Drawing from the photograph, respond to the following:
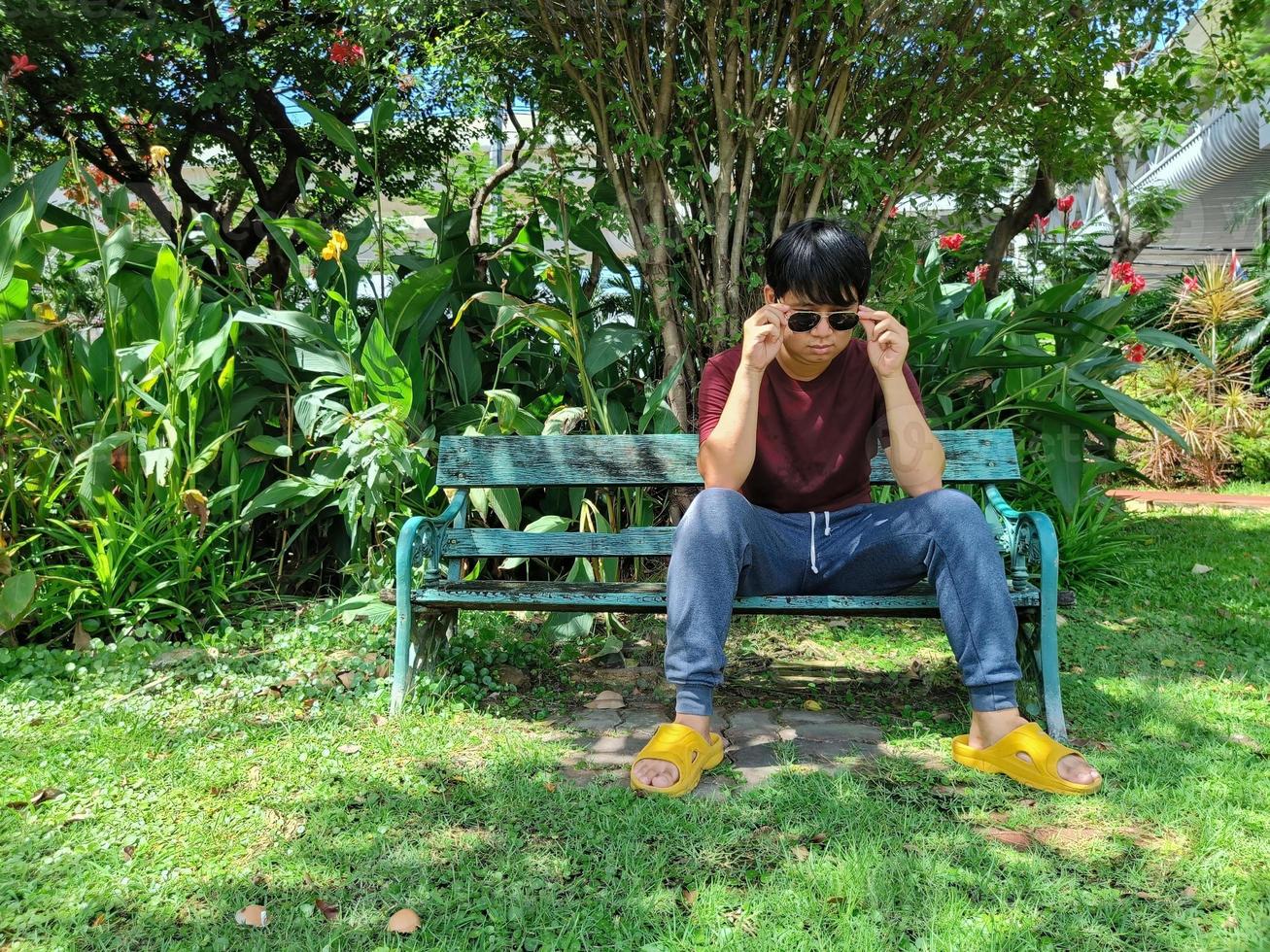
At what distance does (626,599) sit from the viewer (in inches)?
108

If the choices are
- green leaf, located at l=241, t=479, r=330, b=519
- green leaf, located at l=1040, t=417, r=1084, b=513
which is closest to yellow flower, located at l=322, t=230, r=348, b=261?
green leaf, located at l=241, t=479, r=330, b=519

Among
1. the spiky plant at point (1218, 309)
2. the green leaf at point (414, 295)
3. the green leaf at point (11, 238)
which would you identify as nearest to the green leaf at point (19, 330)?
the green leaf at point (11, 238)

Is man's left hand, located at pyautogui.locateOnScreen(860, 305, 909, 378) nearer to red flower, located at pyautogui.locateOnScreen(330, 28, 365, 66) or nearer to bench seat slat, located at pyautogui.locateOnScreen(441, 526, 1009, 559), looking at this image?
bench seat slat, located at pyautogui.locateOnScreen(441, 526, 1009, 559)

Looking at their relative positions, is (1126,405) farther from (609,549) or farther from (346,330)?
(346,330)

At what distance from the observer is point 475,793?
2.26m

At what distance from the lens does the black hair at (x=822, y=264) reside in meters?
2.49

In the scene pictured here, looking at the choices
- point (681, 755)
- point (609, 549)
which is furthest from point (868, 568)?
point (609, 549)

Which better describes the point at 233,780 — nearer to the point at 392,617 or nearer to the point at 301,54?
the point at 392,617

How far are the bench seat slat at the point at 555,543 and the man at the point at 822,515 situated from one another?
0.48 metres

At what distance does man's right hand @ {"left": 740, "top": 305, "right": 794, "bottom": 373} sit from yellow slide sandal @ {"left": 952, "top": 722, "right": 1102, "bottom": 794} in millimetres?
1079

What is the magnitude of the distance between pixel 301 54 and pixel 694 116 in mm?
4308

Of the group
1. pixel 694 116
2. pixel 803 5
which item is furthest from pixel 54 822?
pixel 803 5

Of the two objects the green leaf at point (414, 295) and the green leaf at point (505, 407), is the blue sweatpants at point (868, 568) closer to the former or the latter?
the green leaf at point (505, 407)

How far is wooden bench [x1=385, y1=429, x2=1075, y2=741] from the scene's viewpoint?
2.62 meters
